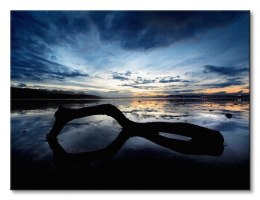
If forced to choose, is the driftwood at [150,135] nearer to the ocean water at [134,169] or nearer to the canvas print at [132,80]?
the canvas print at [132,80]

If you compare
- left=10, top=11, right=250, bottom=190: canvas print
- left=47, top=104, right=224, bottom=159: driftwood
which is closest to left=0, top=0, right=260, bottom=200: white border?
left=10, top=11, right=250, bottom=190: canvas print

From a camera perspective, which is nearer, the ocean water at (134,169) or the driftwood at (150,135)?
the ocean water at (134,169)

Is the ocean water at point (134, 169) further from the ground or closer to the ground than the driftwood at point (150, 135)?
closer to the ground

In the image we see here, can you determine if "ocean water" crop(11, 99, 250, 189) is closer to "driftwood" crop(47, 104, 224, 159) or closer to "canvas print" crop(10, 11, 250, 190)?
"canvas print" crop(10, 11, 250, 190)

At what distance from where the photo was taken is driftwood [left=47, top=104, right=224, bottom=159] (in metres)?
3.13

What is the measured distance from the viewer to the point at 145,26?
10.1 ft

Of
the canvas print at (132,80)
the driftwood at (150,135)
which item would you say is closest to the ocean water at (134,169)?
the canvas print at (132,80)

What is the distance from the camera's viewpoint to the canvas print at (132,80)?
2658 millimetres
